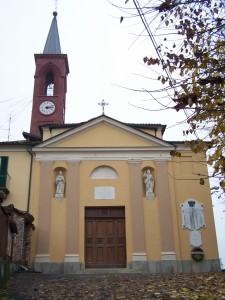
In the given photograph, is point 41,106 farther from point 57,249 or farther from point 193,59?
point 193,59

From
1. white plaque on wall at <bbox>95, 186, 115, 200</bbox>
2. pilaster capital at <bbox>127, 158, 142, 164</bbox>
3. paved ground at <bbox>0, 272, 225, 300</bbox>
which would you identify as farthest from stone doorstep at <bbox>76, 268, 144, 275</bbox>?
paved ground at <bbox>0, 272, 225, 300</bbox>

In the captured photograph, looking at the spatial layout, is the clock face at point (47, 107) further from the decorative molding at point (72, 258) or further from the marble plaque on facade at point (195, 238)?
the marble plaque on facade at point (195, 238)

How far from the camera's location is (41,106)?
3372cm

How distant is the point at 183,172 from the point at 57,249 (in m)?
7.32

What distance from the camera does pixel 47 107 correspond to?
3378cm

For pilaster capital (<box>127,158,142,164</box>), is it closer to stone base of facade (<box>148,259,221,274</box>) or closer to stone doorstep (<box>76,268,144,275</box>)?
stone base of facade (<box>148,259,221,274</box>)

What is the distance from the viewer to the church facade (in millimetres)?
19047

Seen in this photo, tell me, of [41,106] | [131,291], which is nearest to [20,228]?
[131,291]

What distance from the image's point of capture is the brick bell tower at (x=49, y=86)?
33.3 m

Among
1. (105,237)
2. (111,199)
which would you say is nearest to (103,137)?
(111,199)

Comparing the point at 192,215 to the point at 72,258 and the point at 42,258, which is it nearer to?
the point at 72,258

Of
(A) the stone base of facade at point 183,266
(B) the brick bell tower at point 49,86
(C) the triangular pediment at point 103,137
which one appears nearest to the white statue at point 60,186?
(C) the triangular pediment at point 103,137

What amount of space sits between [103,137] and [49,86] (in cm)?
1672

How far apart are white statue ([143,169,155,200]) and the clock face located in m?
15.3
